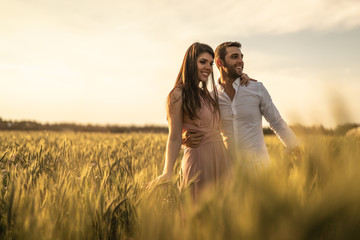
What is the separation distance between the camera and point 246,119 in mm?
2551

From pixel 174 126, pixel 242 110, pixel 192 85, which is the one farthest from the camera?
pixel 242 110

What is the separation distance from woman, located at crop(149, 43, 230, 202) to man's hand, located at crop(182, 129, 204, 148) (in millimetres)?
25

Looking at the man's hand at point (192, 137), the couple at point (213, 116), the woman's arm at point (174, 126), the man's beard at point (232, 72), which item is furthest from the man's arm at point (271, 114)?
the woman's arm at point (174, 126)

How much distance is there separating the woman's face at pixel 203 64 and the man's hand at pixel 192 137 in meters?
0.42

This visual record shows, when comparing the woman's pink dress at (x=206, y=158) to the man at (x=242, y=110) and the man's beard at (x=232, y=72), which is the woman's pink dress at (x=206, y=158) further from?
the man's beard at (x=232, y=72)

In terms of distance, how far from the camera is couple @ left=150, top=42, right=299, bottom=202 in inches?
84.7

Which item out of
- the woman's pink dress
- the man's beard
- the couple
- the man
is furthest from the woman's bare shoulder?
the man's beard

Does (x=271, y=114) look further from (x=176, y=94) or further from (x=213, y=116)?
(x=176, y=94)

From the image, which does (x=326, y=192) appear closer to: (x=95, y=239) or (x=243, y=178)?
(x=243, y=178)

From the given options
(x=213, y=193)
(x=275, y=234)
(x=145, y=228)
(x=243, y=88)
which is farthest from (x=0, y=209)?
(x=243, y=88)

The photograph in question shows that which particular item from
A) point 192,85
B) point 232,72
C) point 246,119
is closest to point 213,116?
point 192,85

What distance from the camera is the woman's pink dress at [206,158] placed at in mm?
2150

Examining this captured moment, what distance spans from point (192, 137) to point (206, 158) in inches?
7.4

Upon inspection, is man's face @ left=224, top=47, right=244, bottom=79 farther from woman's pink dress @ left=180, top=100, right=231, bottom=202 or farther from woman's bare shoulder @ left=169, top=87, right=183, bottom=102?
woman's bare shoulder @ left=169, top=87, right=183, bottom=102
